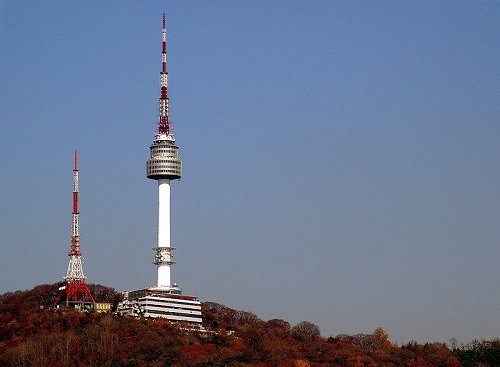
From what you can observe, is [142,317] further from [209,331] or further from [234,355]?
[234,355]

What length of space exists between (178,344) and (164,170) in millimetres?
45549

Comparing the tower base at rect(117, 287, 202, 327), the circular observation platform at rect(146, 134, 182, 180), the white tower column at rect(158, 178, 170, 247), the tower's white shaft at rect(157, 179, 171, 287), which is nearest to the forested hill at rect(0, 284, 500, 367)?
the tower base at rect(117, 287, 202, 327)

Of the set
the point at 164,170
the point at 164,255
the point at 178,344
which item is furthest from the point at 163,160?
the point at 178,344

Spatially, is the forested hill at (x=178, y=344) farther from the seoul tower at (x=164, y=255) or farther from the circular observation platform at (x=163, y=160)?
the circular observation platform at (x=163, y=160)

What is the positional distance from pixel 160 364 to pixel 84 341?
15846 mm

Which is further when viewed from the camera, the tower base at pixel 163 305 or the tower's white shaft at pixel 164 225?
the tower's white shaft at pixel 164 225

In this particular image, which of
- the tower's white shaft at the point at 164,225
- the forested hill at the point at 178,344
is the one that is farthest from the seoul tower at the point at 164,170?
the forested hill at the point at 178,344

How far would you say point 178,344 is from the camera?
139875 millimetres

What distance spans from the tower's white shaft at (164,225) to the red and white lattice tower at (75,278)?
13709mm

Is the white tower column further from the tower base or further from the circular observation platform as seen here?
the tower base

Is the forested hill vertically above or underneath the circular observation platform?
underneath

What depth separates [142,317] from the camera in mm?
167125

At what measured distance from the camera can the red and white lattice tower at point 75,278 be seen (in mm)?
162250

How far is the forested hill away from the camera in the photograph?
127125 mm
